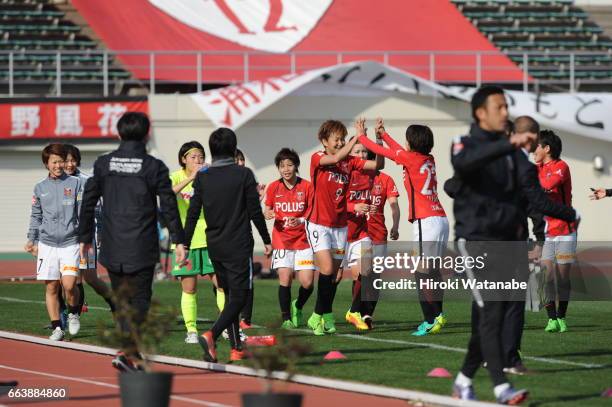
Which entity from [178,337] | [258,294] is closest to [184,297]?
[178,337]

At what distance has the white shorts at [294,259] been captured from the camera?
1524 centimetres

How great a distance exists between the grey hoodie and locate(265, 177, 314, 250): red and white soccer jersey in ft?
8.06

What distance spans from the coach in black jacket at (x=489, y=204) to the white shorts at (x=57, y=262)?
19.1 feet

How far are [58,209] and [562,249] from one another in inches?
208

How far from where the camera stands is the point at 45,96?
31859 mm

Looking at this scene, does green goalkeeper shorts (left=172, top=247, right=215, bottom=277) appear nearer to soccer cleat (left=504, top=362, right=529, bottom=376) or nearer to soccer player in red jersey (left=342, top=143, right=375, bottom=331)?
soccer player in red jersey (left=342, top=143, right=375, bottom=331)

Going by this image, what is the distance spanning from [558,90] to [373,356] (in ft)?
79.4

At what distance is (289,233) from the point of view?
50.6 feet

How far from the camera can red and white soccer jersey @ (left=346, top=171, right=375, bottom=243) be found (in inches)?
608

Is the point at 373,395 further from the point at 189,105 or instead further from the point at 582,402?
the point at 189,105

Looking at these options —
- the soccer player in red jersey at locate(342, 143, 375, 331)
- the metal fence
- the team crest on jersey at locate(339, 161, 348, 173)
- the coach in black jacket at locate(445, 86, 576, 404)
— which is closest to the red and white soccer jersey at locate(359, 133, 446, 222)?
the team crest on jersey at locate(339, 161, 348, 173)

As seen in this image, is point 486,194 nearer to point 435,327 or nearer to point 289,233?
point 435,327

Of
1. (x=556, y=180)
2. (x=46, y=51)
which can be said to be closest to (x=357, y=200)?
(x=556, y=180)

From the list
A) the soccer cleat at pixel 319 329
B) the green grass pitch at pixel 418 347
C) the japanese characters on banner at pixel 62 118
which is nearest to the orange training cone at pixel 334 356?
the green grass pitch at pixel 418 347
